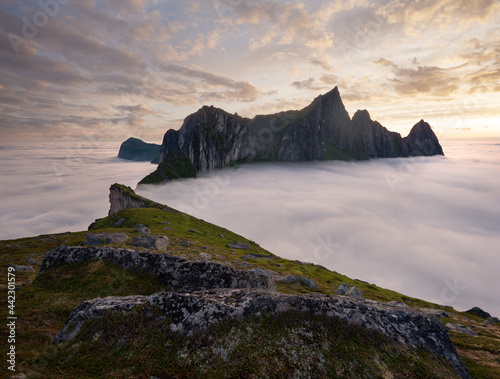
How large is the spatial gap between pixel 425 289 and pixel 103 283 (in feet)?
862

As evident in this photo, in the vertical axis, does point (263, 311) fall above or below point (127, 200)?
above

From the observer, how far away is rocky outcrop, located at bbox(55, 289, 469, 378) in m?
10.7

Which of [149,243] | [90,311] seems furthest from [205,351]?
[149,243]

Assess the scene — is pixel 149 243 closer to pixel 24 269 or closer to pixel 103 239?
pixel 103 239

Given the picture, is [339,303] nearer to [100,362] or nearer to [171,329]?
[171,329]

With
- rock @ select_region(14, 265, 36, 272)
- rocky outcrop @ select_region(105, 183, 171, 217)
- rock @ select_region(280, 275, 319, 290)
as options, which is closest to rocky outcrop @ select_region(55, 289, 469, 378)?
rock @ select_region(14, 265, 36, 272)

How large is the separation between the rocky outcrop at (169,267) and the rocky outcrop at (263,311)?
14.4 feet

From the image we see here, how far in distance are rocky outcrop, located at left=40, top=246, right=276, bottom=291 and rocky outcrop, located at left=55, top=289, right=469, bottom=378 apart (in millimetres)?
4392

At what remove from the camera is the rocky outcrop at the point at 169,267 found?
16.8 m

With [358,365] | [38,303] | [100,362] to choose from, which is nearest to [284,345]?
[358,365]

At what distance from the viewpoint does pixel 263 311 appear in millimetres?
11258

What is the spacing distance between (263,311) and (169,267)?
371 inches

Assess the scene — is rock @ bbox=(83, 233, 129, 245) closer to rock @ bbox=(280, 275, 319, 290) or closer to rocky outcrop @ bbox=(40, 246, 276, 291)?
rocky outcrop @ bbox=(40, 246, 276, 291)

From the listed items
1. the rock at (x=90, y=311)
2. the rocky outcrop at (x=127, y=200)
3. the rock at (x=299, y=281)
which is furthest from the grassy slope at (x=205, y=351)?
the rocky outcrop at (x=127, y=200)
